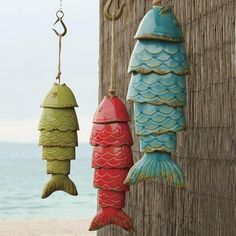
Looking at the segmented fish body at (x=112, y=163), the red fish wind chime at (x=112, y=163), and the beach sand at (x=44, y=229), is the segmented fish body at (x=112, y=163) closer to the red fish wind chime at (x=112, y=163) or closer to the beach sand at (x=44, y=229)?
the red fish wind chime at (x=112, y=163)

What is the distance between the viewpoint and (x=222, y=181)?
101 inches

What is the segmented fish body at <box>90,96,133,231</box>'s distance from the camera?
261 cm

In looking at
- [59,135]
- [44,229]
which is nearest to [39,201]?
[44,229]

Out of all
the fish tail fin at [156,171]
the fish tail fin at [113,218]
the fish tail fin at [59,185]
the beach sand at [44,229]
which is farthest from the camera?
the beach sand at [44,229]

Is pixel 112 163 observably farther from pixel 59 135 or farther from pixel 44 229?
pixel 44 229

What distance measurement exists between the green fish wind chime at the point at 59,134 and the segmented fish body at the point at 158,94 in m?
0.81

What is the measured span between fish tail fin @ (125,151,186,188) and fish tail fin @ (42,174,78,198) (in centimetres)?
80

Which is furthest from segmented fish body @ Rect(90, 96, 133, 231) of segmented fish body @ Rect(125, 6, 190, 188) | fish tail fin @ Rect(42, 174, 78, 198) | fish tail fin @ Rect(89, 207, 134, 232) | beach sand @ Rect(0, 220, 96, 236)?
beach sand @ Rect(0, 220, 96, 236)

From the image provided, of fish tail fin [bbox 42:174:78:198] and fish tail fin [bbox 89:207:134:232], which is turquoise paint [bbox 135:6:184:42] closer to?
fish tail fin [bbox 89:207:134:232]

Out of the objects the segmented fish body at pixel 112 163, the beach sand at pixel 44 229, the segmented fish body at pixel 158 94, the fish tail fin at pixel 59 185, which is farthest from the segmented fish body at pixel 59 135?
the beach sand at pixel 44 229

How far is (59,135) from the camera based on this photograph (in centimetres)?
316

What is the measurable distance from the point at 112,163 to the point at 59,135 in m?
0.58

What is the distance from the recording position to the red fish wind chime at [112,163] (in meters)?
2.61

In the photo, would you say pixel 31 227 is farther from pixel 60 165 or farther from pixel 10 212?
pixel 60 165
